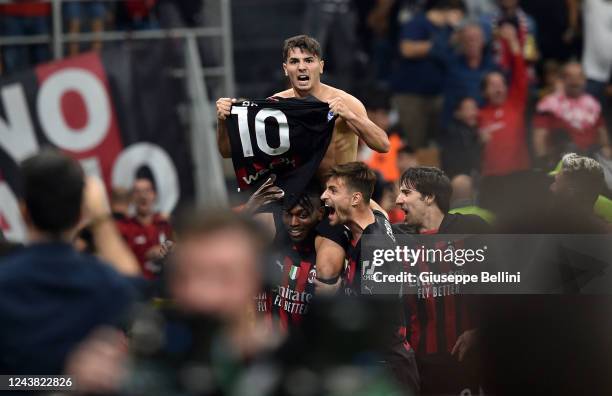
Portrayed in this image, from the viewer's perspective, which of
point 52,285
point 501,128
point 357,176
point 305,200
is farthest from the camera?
point 501,128

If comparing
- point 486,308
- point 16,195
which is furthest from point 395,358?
point 16,195

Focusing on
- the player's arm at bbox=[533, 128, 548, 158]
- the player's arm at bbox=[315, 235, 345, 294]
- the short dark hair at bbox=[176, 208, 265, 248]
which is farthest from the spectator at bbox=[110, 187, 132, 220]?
the short dark hair at bbox=[176, 208, 265, 248]

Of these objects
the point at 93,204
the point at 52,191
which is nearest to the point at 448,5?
the point at 93,204

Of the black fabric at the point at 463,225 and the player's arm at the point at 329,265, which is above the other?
the black fabric at the point at 463,225

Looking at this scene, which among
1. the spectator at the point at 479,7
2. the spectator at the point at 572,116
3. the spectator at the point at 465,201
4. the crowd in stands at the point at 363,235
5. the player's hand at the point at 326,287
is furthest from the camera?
the spectator at the point at 479,7

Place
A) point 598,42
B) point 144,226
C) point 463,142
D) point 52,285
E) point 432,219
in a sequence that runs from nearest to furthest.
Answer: point 52,285 → point 432,219 → point 144,226 → point 463,142 → point 598,42

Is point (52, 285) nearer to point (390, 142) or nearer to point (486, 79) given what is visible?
point (390, 142)

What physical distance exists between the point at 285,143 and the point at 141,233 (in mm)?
4036

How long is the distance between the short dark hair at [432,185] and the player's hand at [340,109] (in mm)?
555

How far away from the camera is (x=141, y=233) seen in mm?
12289

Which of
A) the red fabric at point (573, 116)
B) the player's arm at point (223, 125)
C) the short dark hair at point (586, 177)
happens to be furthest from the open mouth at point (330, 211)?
the red fabric at point (573, 116)

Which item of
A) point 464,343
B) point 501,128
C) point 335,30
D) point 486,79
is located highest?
point 335,30

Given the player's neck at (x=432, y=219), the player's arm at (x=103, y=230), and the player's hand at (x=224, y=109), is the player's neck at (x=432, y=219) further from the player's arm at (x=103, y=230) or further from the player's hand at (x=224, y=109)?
the player's arm at (x=103, y=230)

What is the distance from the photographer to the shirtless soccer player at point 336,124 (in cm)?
834
